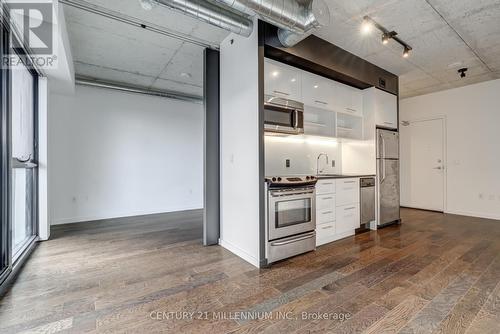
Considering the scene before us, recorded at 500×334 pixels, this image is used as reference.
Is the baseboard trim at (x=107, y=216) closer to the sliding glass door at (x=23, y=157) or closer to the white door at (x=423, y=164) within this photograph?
the sliding glass door at (x=23, y=157)

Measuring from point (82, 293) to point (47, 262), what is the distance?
1109 mm

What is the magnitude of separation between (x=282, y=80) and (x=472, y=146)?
4.79 meters

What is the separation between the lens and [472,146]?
16.7 ft

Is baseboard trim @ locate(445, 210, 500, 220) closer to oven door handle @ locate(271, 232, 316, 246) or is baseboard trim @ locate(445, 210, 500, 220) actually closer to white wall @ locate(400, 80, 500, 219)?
white wall @ locate(400, 80, 500, 219)

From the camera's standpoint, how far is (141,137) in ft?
17.9

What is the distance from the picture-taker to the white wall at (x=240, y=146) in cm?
272

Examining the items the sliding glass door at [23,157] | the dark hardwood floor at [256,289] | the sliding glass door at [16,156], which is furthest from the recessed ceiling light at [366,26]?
the sliding glass door at [23,157]

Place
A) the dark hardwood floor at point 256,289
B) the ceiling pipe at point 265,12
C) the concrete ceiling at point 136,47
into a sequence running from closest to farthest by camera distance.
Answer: the dark hardwood floor at point 256,289, the ceiling pipe at point 265,12, the concrete ceiling at point 136,47

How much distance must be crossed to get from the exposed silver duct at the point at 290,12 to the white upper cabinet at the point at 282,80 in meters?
0.56

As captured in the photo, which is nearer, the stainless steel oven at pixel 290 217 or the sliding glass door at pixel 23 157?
the stainless steel oven at pixel 290 217

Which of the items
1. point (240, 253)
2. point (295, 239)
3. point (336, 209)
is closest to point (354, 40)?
point (336, 209)

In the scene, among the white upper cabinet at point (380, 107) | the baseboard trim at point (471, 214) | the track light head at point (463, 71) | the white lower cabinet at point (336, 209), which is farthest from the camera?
the baseboard trim at point (471, 214)

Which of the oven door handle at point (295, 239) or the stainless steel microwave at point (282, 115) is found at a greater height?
the stainless steel microwave at point (282, 115)

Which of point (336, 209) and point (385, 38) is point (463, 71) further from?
point (336, 209)
